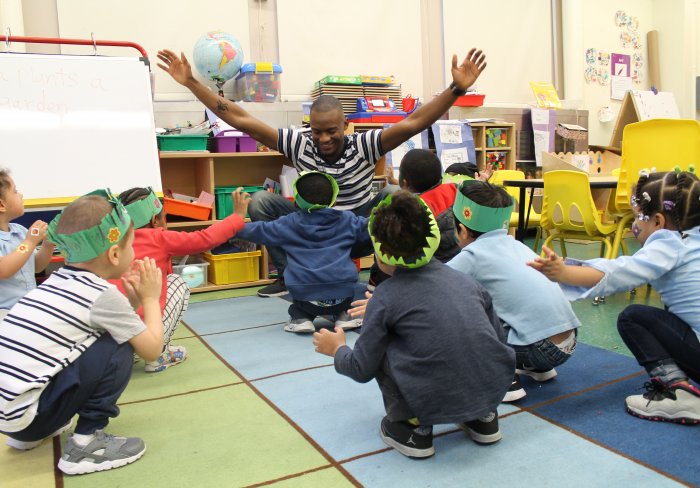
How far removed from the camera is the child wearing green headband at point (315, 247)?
2910mm

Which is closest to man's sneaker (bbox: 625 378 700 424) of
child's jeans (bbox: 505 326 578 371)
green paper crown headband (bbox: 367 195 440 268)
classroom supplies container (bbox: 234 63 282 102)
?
child's jeans (bbox: 505 326 578 371)

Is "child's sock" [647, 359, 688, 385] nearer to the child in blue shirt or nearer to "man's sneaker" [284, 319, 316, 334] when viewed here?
→ "man's sneaker" [284, 319, 316, 334]

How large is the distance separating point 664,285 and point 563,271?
17.0 inches

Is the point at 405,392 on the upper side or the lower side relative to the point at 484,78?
lower

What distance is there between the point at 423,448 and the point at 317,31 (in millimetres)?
4881

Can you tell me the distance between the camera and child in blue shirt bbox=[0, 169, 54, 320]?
220cm

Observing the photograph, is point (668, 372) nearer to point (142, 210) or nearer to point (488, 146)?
point (142, 210)

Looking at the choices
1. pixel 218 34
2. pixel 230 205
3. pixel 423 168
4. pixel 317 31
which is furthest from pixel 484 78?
pixel 423 168

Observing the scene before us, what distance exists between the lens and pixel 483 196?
1.98 meters

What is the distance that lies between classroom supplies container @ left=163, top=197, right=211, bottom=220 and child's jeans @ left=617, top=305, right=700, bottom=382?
9.96 ft

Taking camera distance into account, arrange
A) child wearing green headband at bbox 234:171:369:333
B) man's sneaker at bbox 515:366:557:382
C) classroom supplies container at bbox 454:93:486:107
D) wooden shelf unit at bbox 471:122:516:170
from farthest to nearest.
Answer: classroom supplies container at bbox 454:93:486:107
wooden shelf unit at bbox 471:122:516:170
child wearing green headband at bbox 234:171:369:333
man's sneaker at bbox 515:366:557:382

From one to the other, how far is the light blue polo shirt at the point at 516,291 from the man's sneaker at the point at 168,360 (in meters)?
1.31

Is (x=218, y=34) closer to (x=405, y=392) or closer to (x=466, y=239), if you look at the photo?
(x=466, y=239)

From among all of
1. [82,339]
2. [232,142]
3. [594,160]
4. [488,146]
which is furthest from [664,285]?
[594,160]
